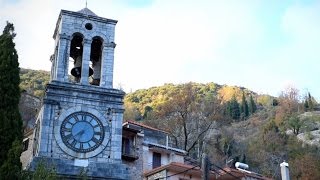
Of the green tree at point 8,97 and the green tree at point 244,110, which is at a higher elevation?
the green tree at point 244,110

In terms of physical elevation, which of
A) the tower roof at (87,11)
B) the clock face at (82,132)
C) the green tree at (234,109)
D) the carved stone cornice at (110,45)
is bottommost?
the clock face at (82,132)

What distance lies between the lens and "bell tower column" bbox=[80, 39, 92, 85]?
22688mm

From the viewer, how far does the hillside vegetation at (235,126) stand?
4756cm

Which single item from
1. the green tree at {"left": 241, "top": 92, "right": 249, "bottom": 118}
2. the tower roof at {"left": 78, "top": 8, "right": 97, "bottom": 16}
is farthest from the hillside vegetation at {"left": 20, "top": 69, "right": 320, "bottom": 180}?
the tower roof at {"left": 78, "top": 8, "right": 97, "bottom": 16}

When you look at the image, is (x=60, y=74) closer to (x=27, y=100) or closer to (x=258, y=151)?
(x=27, y=100)

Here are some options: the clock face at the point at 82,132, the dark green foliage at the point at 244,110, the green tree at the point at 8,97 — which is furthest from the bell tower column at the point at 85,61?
the dark green foliage at the point at 244,110

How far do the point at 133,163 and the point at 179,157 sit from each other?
151 inches

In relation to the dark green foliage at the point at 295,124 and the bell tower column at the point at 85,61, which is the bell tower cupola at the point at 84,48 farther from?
the dark green foliage at the point at 295,124

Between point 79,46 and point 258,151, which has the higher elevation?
point 79,46

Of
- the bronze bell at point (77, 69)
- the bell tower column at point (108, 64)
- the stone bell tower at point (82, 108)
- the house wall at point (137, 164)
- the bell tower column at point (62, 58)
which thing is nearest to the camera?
the stone bell tower at point (82, 108)

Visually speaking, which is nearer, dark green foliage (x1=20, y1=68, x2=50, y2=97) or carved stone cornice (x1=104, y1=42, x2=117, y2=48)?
carved stone cornice (x1=104, y1=42, x2=117, y2=48)

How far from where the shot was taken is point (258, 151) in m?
58.3

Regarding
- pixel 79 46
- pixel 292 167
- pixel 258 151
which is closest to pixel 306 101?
pixel 258 151

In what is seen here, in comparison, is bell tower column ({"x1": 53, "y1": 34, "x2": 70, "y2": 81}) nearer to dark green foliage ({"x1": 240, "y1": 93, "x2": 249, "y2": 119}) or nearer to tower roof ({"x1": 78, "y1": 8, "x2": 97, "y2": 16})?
tower roof ({"x1": 78, "y1": 8, "x2": 97, "y2": 16})
